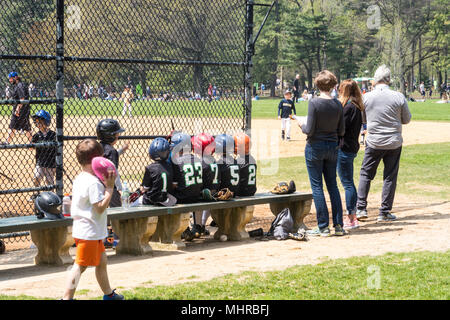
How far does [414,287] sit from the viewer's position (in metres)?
5.99

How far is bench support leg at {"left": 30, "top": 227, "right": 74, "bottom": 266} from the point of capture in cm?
720

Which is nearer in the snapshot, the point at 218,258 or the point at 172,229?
the point at 218,258

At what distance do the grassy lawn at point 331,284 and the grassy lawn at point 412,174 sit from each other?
5660mm

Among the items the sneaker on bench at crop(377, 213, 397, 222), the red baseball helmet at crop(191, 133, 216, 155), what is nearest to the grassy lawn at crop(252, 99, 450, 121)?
the sneaker on bench at crop(377, 213, 397, 222)

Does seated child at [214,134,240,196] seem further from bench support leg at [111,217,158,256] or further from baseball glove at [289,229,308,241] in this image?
bench support leg at [111,217,158,256]

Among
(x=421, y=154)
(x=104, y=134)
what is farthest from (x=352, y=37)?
(x=104, y=134)

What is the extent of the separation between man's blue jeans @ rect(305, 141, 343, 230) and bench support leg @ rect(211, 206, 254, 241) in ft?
2.79

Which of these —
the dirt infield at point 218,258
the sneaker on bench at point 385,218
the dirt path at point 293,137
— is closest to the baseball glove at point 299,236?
the dirt infield at point 218,258

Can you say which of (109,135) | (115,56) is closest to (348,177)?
(109,135)

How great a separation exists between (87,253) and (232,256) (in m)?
2.47

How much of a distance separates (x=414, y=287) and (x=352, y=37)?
7876cm

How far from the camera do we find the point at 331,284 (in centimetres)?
610

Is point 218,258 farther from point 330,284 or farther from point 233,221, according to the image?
point 330,284

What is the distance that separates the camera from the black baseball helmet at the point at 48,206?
275 inches
